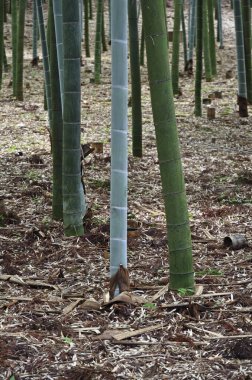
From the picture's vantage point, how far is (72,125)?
4.40 m

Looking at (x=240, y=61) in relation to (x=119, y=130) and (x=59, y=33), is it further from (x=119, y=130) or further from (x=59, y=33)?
(x=119, y=130)

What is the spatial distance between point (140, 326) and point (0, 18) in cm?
927

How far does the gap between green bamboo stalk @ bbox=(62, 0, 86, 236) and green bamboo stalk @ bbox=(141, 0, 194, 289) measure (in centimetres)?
114

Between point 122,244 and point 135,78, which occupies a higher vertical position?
point 135,78

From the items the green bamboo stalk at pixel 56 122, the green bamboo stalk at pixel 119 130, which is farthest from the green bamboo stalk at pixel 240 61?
the green bamboo stalk at pixel 119 130

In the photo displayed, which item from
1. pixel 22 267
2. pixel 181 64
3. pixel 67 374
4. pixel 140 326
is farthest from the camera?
pixel 181 64

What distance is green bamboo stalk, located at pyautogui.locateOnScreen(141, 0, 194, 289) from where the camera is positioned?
3053mm

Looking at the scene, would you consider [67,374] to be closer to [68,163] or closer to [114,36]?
[114,36]

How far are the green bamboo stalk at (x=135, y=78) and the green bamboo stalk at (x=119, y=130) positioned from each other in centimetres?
330

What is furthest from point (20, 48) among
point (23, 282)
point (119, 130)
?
point (119, 130)

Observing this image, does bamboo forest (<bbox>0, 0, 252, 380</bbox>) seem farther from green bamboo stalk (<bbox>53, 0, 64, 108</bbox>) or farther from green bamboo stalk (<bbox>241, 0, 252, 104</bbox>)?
green bamboo stalk (<bbox>241, 0, 252, 104</bbox>)

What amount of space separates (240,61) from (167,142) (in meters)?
6.75

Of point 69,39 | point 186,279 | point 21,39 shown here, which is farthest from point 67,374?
point 21,39

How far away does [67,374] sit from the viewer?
2.47 m
